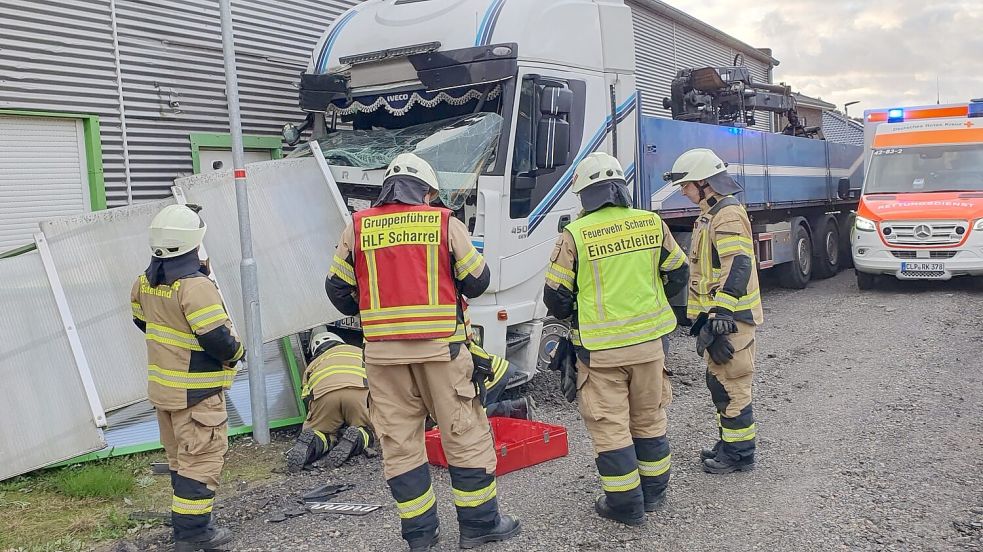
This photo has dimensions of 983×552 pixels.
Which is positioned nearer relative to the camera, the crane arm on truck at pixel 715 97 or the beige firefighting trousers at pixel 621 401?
the beige firefighting trousers at pixel 621 401

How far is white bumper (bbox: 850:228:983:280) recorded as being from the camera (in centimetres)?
1047

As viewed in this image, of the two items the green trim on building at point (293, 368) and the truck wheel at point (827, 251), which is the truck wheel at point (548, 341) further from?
the truck wheel at point (827, 251)

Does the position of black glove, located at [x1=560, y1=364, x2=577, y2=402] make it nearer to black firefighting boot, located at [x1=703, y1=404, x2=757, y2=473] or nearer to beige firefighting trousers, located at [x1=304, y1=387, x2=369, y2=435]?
black firefighting boot, located at [x1=703, y1=404, x2=757, y2=473]

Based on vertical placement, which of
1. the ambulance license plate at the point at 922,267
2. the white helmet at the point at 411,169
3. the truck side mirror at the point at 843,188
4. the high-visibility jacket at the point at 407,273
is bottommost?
the ambulance license plate at the point at 922,267

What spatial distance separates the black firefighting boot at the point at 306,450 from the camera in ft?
16.8

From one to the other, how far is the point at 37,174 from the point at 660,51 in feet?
43.0

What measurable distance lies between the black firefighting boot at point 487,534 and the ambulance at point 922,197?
889 centimetres

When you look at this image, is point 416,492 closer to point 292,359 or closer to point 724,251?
point 724,251

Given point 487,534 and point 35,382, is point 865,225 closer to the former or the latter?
point 487,534

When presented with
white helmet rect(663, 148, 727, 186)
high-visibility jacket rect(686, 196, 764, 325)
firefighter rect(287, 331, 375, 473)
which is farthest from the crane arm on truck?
firefighter rect(287, 331, 375, 473)

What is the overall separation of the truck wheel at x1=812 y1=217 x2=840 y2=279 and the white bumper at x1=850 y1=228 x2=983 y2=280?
1934 millimetres

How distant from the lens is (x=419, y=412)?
3877 mm

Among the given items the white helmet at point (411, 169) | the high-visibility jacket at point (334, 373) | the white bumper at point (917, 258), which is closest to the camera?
the white helmet at point (411, 169)

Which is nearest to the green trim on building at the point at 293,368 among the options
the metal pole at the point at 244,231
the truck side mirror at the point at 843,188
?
the metal pole at the point at 244,231
